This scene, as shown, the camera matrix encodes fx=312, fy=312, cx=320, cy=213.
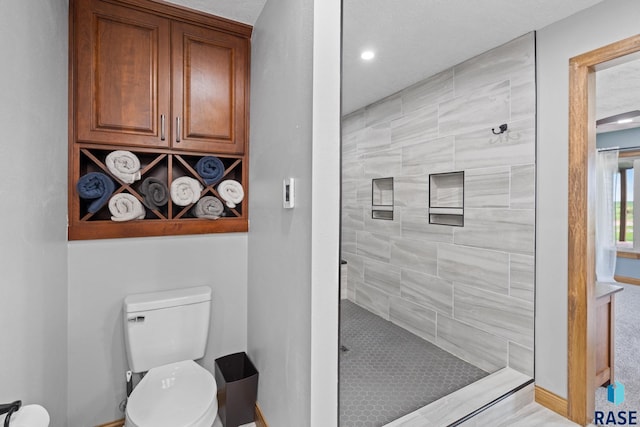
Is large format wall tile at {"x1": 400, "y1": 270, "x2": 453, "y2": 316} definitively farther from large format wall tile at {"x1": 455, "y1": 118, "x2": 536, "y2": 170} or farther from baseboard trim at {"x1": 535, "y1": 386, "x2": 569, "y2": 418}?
large format wall tile at {"x1": 455, "y1": 118, "x2": 536, "y2": 170}

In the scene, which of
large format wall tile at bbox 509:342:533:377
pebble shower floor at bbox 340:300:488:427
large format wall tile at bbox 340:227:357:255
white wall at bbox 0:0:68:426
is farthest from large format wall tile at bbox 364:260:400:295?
white wall at bbox 0:0:68:426

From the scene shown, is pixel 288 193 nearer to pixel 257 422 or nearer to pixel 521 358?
pixel 257 422

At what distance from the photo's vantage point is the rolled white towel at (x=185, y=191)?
1730 millimetres

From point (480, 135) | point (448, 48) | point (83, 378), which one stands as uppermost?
point (448, 48)

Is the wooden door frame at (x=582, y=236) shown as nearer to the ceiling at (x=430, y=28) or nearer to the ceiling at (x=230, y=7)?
the ceiling at (x=430, y=28)

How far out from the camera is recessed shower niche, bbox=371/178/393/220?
3.14 m

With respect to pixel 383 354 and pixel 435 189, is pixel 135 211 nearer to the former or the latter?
pixel 383 354

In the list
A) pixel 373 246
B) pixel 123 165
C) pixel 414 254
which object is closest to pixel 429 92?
pixel 414 254

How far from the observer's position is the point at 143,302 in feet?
5.21

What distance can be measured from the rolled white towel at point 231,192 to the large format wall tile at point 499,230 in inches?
65.9

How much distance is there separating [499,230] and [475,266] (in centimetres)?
33

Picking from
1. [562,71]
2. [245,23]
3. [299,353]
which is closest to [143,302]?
[299,353]

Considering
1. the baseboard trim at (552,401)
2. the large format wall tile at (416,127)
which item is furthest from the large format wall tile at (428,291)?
the large format wall tile at (416,127)

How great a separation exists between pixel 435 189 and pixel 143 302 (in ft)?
7.47
